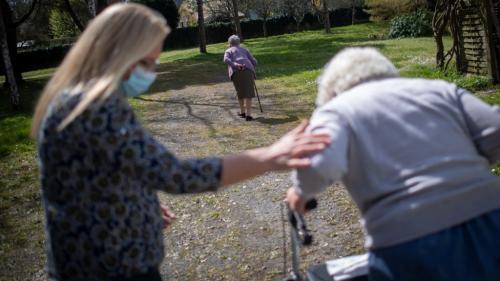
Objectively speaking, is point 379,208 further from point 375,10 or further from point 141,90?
point 375,10

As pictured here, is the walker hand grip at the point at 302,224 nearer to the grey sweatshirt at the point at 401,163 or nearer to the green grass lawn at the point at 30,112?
the grey sweatshirt at the point at 401,163

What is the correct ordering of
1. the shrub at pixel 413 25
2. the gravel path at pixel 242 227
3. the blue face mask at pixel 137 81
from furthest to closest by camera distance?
the shrub at pixel 413 25, the gravel path at pixel 242 227, the blue face mask at pixel 137 81

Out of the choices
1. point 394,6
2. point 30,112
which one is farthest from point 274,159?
point 394,6

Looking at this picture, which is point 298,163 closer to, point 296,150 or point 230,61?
point 296,150

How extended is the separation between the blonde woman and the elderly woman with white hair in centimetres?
13

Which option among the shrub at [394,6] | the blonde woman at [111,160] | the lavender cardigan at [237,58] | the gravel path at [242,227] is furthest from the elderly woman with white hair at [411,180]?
the shrub at [394,6]

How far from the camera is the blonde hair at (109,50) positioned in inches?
78.4

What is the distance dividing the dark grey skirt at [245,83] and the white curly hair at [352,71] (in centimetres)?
871

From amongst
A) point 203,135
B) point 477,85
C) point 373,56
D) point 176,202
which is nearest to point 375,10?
point 477,85

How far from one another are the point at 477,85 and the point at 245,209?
7059 mm

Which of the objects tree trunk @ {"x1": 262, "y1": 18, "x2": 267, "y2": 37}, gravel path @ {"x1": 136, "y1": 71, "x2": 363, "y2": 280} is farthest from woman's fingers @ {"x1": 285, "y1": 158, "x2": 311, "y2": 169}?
tree trunk @ {"x1": 262, "y1": 18, "x2": 267, "y2": 37}

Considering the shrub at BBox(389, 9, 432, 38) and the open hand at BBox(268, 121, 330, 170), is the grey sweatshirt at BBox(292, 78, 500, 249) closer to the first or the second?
the open hand at BBox(268, 121, 330, 170)

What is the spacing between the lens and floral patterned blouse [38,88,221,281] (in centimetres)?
197

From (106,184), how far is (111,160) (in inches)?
4.0
